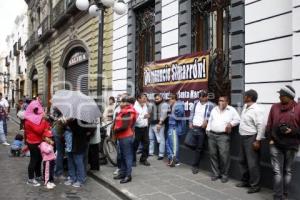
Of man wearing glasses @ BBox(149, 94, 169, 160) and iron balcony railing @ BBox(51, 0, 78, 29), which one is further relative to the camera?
iron balcony railing @ BBox(51, 0, 78, 29)

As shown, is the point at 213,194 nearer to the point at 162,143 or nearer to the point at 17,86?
the point at 162,143

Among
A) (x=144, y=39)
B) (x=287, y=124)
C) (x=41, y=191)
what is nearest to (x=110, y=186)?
(x=41, y=191)

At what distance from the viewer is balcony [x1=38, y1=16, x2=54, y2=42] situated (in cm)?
2571

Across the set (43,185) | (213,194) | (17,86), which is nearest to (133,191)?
(213,194)

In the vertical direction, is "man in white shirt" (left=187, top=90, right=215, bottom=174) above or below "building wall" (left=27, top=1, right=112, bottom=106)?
below

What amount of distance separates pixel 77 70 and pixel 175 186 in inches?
554

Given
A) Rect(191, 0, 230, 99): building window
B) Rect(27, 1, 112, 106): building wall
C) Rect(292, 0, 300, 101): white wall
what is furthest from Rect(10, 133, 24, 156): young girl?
Rect(292, 0, 300, 101): white wall

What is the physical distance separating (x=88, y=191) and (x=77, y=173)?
0.47 meters

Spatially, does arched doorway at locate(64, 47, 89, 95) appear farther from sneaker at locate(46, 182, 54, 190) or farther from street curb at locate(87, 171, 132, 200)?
sneaker at locate(46, 182, 54, 190)

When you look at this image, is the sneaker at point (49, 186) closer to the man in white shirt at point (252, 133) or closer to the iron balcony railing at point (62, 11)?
the man in white shirt at point (252, 133)

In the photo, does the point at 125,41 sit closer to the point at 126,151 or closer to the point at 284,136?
the point at 126,151

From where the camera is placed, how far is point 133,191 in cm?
683

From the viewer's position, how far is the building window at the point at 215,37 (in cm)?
866

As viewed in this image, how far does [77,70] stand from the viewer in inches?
798
